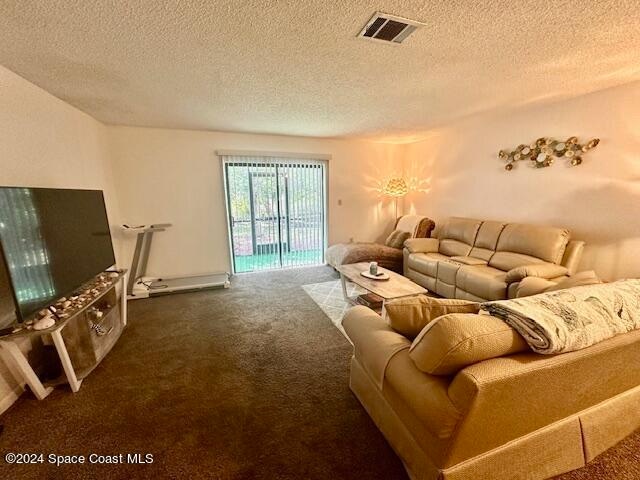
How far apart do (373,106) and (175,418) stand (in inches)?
132

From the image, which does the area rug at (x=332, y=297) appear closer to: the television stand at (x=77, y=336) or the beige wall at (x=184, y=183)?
the beige wall at (x=184, y=183)

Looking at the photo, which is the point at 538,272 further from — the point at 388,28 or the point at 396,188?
the point at 396,188

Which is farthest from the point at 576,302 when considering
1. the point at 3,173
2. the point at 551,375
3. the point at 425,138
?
the point at 425,138

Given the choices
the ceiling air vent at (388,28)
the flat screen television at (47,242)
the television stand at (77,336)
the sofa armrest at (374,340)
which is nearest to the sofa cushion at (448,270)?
the sofa armrest at (374,340)

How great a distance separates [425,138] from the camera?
484 centimetres

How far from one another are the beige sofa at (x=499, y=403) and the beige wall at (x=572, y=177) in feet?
6.38

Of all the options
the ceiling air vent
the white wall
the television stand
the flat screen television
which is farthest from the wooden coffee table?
the white wall

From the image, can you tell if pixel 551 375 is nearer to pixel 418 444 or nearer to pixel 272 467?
pixel 418 444

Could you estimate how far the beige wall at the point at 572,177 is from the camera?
2.47 meters

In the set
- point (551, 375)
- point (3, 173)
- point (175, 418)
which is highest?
point (3, 173)

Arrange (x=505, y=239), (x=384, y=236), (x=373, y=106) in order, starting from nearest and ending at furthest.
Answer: (x=373, y=106)
(x=505, y=239)
(x=384, y=236)

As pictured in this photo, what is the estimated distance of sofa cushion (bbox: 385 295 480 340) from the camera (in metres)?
1.31

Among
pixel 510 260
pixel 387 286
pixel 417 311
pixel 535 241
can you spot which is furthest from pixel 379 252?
pixel 417 311

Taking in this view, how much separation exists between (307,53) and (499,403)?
7.27ft
